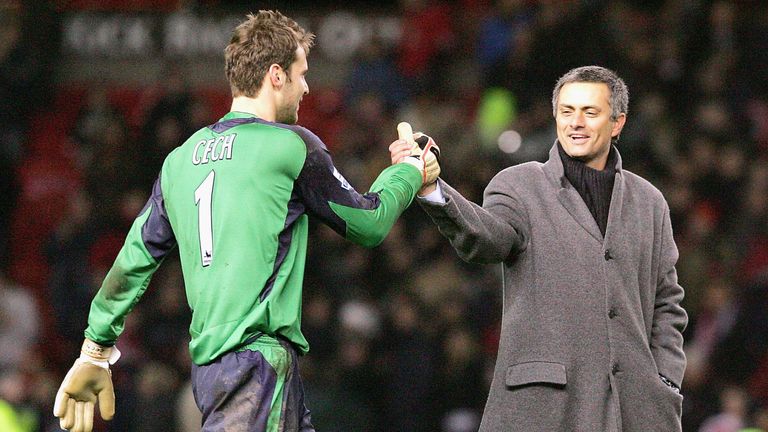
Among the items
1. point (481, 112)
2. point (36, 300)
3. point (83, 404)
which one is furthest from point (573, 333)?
point (36, 300)

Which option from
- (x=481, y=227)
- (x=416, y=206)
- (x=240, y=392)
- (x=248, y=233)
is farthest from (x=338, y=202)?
(x=416, y=206)

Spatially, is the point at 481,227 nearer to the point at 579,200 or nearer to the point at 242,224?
the point at 579,200

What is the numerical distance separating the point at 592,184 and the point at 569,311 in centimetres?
51

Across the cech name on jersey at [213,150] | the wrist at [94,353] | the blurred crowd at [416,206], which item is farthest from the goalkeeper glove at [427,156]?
the blurred crowd at [416,206]

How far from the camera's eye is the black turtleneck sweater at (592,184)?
197 inches

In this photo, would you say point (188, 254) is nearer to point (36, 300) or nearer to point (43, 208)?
point (36, 300)

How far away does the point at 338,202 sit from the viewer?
14.8ft

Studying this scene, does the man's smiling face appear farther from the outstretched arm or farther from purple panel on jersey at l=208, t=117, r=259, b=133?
the outstretched arm

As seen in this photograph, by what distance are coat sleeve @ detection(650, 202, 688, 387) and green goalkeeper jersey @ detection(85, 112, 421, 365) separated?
1071 millimetres

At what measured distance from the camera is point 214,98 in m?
12.4

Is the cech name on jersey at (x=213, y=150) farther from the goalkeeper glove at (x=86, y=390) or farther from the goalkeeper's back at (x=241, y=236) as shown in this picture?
the goalkeeper glove at (x=86, y=390)

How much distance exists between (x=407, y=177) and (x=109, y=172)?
A: 22.4ft

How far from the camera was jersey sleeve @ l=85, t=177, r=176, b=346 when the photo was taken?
4.63 m

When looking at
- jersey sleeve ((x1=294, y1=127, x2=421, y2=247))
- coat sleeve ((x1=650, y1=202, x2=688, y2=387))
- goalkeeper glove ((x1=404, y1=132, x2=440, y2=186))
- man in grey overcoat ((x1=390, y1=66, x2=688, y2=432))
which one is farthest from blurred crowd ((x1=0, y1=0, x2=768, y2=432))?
jersey sleeve ((x1=294, y1=127, x2=421, y2=247))
